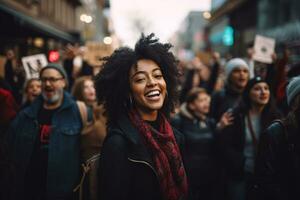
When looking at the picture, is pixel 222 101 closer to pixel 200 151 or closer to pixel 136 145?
pixel 200 151

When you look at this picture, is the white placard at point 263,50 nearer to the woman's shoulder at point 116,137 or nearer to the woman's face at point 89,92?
the woman's face at point 89,92

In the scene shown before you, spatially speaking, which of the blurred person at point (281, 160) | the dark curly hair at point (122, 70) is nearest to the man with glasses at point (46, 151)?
the dark curly hair at point (122, 70)

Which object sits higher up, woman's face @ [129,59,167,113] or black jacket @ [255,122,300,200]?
woman's face @ [129,59,167,113]

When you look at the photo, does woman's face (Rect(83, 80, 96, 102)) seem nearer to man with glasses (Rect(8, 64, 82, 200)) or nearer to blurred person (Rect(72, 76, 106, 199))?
blurred person (Rect(72, 76, 106, 199))

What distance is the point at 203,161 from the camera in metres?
5.70

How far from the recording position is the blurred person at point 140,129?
274 cm

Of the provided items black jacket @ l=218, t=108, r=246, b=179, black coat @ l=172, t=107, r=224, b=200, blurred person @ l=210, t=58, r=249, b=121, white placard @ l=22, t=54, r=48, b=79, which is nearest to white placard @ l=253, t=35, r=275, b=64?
blurred person @ l=210, t=58, r=249, b=121

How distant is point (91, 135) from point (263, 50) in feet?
12.2

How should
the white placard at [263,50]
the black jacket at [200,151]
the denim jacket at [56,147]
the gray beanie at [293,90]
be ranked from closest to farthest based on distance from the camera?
the gray beanie at [293,90] → the denim jacket at [56,147] → the black jacket at [200,151] → the white placard at [263,50]

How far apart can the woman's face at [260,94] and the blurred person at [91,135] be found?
5.88 feet

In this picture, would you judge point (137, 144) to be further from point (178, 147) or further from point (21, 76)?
point (21, 76)

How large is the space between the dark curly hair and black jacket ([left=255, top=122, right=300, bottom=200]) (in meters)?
0.93

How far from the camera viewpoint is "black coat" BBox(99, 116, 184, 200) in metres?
2.70

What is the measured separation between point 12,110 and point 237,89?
3017 mm
